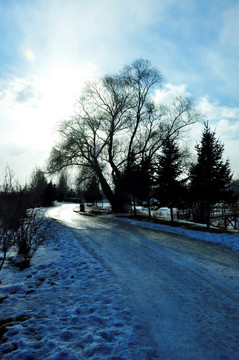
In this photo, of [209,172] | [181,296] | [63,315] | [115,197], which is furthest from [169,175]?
[63,315]

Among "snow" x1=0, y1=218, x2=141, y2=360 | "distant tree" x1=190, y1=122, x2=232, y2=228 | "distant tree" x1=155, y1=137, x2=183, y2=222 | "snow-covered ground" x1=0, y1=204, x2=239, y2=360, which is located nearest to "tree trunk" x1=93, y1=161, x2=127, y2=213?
"distant tree" x1=155, y1=137, x2=183, y2=222

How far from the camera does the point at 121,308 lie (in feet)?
13.0

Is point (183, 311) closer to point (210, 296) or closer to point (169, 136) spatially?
point (210, 296)

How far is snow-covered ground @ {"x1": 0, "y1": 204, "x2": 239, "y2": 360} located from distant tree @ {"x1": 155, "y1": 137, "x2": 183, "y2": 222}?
34.0 ft

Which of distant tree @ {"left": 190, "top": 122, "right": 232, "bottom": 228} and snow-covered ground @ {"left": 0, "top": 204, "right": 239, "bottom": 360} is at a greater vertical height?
distant tree @ {"left": 190, "top": 122, "right": 232, "bottom": 228}

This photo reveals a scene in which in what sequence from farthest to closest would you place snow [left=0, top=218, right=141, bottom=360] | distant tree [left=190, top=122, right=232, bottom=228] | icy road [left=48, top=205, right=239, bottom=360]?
distant tree [left=190, top=122, right=232, bottom=228] < icy road [left=48, top=205, right=239, bottom=360] < snow [left=0, top=218, right=141, bottom=360]

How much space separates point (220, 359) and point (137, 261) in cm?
443

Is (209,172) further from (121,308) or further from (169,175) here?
(121,308)

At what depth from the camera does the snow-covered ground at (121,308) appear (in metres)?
2.84

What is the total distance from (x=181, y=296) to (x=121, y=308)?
1.32 meters

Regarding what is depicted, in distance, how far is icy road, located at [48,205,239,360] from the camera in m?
2.94

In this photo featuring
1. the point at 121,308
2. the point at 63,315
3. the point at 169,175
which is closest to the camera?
the point at 63,315

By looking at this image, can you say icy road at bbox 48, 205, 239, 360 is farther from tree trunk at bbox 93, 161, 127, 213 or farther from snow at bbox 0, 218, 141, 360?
tree trunk at bbox 93, 161, 127, 213

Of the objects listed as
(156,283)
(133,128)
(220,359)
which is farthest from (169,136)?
(220,359)
